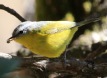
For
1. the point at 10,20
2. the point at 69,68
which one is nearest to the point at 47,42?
the point at 69,68

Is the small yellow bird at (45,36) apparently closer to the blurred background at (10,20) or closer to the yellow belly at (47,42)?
the yellow belly at (47,42)

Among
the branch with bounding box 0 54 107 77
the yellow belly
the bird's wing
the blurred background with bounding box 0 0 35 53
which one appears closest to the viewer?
the branch with bounding box 0 54 107 77

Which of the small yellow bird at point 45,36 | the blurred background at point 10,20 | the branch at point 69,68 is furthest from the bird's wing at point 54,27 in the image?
the blurred background at point 10,20

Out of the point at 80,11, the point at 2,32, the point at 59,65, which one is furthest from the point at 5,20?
the point at 59,65

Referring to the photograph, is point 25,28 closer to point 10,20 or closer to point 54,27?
point 54,27

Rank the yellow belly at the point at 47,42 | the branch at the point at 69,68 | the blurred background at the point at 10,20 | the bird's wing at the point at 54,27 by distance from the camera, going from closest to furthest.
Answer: the branch at the point at 69,68 → the yellow belly at the point at 47,42 → the bird's wing at the point at 54,27 → the blurred background at the point at 10,20

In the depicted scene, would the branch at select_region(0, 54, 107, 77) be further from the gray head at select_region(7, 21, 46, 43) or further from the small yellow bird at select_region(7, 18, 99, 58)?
the gray head at select_region(7, 21, 46, 43)

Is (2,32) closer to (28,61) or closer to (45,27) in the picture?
(45,27)

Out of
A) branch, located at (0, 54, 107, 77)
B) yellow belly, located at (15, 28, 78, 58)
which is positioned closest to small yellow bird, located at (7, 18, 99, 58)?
yellow belly, located at (15, 28, 78, 58)
